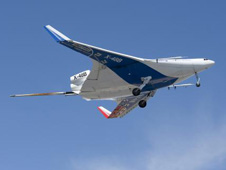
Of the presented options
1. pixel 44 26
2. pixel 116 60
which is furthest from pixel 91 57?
pixel 44 26

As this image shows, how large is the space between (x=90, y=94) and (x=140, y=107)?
7792 mm

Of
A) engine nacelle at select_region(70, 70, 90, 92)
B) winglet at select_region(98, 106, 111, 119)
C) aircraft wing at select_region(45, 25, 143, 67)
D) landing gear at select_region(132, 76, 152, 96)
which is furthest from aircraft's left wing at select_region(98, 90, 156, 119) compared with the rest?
aircraft wing at select_region(45, 25, 143, 67)

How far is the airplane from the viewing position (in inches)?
2427

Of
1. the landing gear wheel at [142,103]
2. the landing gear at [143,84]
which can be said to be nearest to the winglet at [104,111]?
the landing gear wheel at [142,103]

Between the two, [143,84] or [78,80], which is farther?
[78,80]

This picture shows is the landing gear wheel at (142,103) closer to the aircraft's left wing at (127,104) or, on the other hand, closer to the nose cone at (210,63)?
the aircraft's left wing at (127,104)

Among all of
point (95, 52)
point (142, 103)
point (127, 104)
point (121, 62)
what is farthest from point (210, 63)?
point (127, 104)

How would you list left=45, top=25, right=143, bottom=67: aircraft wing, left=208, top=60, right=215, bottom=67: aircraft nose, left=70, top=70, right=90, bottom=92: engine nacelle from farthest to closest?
left=70, top=70, right=90, bottom=92: engine nacelle
left=208, top=60, right=215, bottom=67: aircraft nose
left=45, top=25, right=143, bottom=67: aircraft wing

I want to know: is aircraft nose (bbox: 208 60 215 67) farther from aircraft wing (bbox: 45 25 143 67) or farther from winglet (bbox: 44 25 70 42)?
winglet (bbox: 44 25 70 42)

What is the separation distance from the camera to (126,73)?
6262 centimetres

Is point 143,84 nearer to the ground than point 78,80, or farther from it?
farther from it

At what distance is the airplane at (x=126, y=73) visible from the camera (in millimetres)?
61656

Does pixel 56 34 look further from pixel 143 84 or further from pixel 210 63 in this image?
pixel 210 63

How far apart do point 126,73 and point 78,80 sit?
21.8 ft
